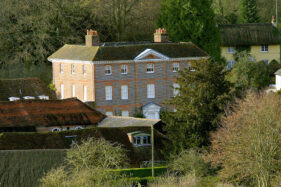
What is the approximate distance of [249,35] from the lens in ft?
313

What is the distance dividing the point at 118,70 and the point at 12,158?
2667 cm

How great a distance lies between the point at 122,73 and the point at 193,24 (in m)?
14.8

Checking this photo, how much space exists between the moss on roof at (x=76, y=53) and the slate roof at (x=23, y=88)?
10.0 feet

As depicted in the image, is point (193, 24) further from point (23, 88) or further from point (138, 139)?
point (138, 139)

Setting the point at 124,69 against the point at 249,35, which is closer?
the point at 124,69

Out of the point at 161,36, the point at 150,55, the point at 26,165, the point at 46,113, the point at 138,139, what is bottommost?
the point at 26,165

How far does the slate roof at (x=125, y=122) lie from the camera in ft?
196

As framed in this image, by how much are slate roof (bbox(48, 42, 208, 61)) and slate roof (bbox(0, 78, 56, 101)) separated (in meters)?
2.99

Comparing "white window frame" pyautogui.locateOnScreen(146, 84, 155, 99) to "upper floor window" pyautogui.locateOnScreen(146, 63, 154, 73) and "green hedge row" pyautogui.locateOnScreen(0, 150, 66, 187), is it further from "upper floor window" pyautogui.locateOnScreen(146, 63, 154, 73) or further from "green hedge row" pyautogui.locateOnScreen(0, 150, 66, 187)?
"green hedge row" pyautogui.locateOnScreen(0, 150, 66, 187)

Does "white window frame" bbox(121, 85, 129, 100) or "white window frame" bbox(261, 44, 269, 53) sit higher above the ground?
"white window frame" bbox(261, 44, 269, 53)

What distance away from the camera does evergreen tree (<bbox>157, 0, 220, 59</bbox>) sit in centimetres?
8444

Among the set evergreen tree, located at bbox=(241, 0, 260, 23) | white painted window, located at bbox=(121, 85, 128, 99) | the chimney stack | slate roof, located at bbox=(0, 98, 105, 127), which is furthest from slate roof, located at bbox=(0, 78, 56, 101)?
evergreen tree, located at bbox=(241, 0, 260, 23)

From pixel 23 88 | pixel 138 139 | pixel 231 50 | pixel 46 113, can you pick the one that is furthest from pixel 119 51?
pixel 231 50

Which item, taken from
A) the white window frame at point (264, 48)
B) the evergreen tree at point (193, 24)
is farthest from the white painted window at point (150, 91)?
the white window frame at point (264, 48)
